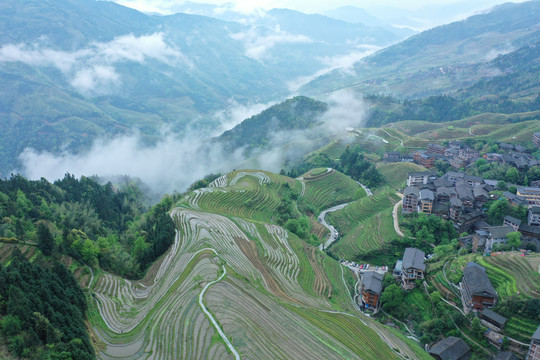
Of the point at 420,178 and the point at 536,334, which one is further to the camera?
the point at 420,178

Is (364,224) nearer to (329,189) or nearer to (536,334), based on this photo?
(329,189)

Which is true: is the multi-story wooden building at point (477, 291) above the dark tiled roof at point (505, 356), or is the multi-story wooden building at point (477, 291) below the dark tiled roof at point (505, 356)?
above

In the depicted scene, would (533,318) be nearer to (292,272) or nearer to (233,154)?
(292,272)

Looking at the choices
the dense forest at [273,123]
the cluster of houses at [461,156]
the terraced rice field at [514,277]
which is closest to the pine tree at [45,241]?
the terraced rice field at [514,277]

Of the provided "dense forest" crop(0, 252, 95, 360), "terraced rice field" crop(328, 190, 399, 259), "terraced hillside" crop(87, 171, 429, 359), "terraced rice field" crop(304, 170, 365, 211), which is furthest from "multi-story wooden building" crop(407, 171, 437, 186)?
"dense forest" crop(0, 252, 95, 360)

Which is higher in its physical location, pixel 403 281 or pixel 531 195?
pixel 531 195

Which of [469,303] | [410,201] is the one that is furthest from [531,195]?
[469,303]

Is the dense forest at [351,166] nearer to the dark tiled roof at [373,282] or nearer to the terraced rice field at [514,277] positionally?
the dark tiled roof at [373,282]
